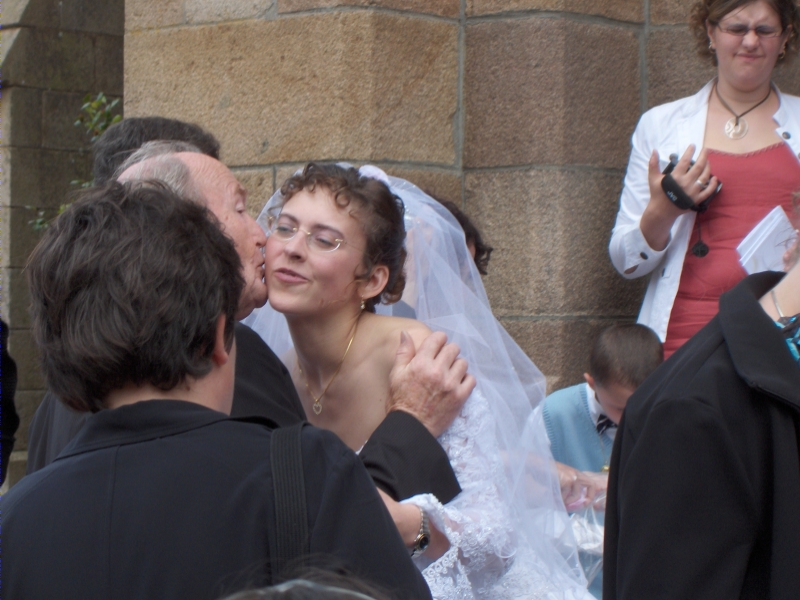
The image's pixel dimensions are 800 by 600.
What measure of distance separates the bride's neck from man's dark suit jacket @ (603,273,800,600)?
107cm

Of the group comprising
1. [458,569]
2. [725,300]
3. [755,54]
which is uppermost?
[755,54]

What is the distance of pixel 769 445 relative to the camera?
4.87ft

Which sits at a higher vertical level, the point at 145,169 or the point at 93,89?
the point at 93,89

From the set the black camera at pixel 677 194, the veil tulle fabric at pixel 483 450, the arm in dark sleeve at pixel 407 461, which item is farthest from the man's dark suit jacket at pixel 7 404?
the black camera at pixel 677 194

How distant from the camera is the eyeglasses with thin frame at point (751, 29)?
340 cm

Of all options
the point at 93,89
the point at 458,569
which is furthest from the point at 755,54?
the point at 93,89

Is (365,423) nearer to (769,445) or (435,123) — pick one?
(769,445)

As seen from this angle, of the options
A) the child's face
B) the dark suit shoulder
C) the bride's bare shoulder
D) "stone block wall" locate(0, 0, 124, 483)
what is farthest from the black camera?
"stone block wall" locate(0, 0, 124, 483)

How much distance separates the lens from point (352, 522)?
134 cm

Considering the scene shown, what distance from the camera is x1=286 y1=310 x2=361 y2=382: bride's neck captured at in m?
2.48

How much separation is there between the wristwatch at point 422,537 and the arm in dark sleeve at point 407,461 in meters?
0.06

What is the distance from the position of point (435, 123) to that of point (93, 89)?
342 cm

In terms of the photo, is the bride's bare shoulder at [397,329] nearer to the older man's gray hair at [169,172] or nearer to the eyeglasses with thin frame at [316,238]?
the eyeglasses with thin frame at [316,238]

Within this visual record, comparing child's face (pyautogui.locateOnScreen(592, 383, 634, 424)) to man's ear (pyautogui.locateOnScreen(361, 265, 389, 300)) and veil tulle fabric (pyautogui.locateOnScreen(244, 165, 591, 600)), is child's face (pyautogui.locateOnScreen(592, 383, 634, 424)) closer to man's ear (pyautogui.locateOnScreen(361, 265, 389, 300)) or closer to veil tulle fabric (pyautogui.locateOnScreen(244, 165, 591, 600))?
veil tulle fabric (pyautogui.locateOnScreen(244, 165, 591, 600))
